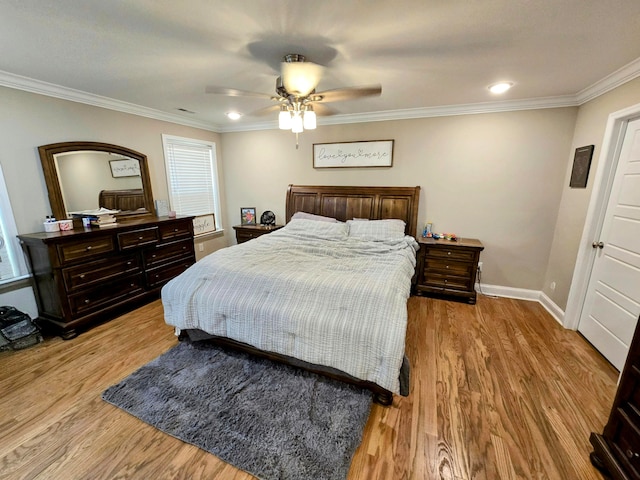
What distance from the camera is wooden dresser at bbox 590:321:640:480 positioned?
1.25 metres

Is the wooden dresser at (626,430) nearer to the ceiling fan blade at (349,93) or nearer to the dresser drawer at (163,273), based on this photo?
the ceiling fan blade at (349,93)

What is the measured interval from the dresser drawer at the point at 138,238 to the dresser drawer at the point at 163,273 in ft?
1.27

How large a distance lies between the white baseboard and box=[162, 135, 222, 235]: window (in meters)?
4.45

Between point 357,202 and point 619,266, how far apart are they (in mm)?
2731

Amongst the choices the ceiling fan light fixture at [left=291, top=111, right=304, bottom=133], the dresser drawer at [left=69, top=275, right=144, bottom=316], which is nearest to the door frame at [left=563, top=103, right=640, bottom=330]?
the ceiling fan light fixture at [left=291, top=111, right=304, bottom=133]

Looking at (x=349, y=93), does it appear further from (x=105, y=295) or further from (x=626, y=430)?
(x=105, y=295)

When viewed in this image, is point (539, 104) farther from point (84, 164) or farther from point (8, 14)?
point (84, 164)

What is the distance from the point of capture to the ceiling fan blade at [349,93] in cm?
188

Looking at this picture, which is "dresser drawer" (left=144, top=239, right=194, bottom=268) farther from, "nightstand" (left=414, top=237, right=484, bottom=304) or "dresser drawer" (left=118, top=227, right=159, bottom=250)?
"nightstand" (left=414, top=237, right=484, bottom=304)

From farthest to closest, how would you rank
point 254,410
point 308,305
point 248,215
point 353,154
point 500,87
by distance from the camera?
point 248,215 → point 353,154 → point 500,87 → point 308,305 → point 254,410

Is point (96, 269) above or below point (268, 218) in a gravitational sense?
below

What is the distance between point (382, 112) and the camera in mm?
3629

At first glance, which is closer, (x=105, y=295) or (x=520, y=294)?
(x=105, y=295)

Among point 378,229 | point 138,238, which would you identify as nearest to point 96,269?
point 138,238
